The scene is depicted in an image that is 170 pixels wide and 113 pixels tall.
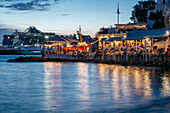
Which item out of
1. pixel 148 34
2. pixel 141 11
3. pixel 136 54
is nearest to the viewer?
pixel 148 34

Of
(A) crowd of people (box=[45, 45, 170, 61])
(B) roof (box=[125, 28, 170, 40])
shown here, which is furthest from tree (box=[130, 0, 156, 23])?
(B) roof (box=[125, 28, 170, 40])

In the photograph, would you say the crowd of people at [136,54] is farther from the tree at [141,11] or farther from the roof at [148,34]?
the tree at [141,11]

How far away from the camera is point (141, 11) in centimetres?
8381

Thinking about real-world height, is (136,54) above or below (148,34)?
below

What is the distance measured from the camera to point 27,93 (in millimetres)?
15305

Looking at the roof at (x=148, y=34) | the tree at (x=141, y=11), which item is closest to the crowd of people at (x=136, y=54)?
the roof at (x=148, y=34)

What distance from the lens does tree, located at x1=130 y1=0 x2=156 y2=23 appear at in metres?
83.2

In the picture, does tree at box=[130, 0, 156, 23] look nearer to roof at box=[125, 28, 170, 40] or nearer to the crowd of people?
the crowd of people

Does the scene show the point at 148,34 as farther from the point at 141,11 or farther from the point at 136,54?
the point at 141,11

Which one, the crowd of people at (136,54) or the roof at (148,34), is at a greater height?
the roof at (148,34)

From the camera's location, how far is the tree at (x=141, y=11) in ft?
273

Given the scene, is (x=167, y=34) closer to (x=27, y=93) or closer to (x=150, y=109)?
(x=27, y=93)

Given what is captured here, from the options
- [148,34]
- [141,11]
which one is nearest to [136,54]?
[148,34]

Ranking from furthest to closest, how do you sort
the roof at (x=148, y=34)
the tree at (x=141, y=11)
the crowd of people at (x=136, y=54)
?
the tree at (x=141, y=11), the crowd of people at (x=136, y=54), the roof at (x=148, y=34)
